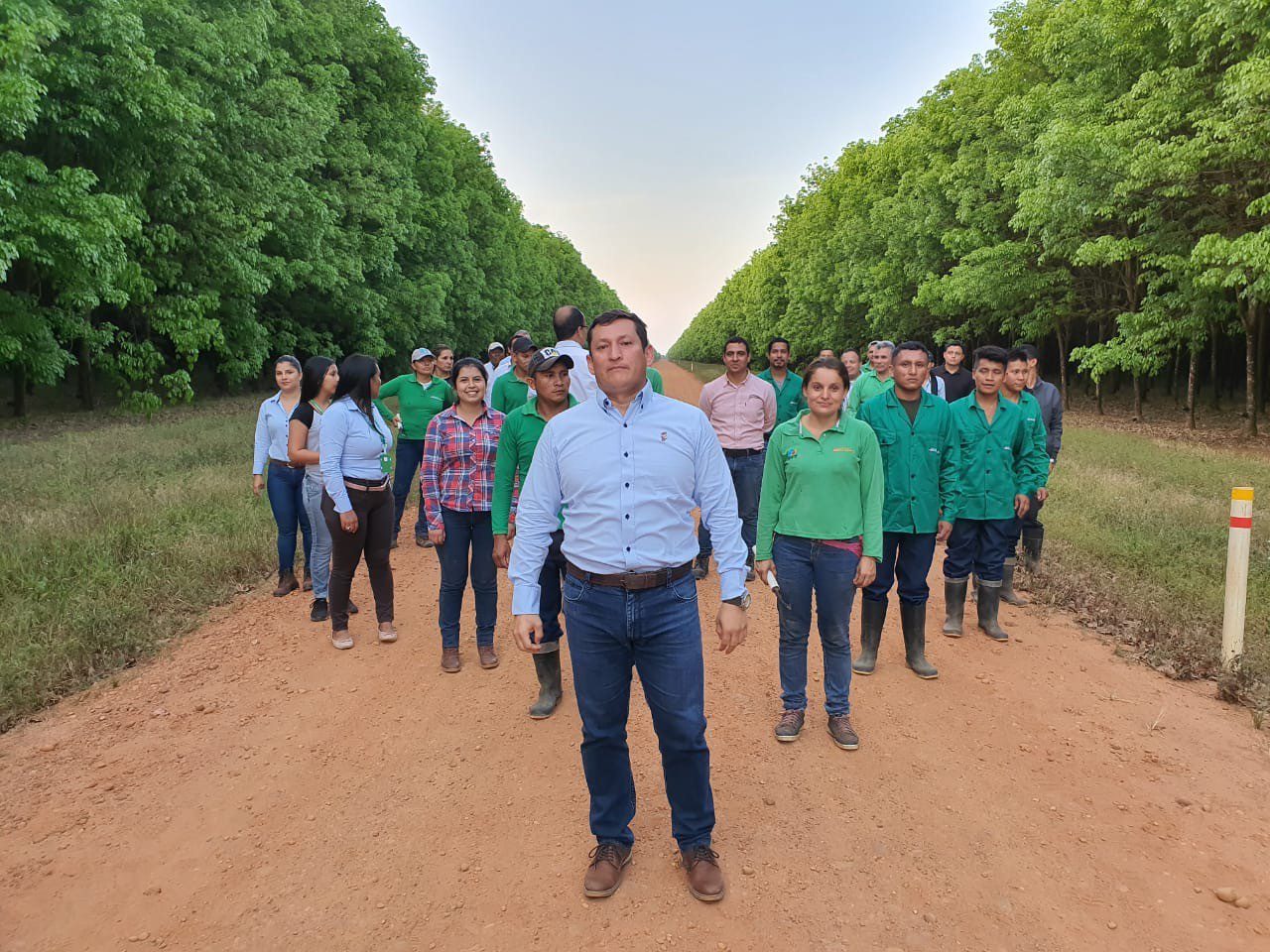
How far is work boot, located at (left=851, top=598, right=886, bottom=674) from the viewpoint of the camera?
5334 mm

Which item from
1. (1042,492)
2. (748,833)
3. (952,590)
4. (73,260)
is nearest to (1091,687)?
(952,590)

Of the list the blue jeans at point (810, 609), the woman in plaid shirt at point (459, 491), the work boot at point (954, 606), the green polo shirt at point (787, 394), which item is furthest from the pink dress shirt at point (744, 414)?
the blue jeans at point (810, 609)

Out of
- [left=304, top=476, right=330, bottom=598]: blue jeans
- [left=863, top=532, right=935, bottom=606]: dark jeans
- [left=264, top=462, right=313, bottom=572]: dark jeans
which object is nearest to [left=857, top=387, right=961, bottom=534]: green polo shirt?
[left=863, top=532, right=935, bottom=606]: dark jeans

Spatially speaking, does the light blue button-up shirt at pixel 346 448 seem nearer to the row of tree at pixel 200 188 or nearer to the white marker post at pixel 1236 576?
the white marker post at pixel 1236 576

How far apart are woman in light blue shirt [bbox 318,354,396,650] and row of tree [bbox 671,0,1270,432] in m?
14.2

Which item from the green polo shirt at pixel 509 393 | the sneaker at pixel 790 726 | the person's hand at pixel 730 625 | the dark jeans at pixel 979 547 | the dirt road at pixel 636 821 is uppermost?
the green polo shirt at pixel 509 393

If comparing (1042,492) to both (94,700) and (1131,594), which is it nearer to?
(1131,594)

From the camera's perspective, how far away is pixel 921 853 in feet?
11.4

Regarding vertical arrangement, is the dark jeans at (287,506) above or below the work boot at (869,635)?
above

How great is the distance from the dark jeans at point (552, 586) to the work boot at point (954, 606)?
3.24 meters

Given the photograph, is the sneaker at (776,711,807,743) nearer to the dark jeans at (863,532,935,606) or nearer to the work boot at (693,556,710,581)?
the dark jeans at (863,532,935,606)

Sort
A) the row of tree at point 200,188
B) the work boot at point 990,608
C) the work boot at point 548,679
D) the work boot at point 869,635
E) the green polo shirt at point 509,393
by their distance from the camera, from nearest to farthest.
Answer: the work boot at point 548,679 < the work boot at point 869,635 < the work boot at point 990,608 < the green polo shirt at point 509,393 < the row of tree at point 200,188

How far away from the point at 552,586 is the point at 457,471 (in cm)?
119

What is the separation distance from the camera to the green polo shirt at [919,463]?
16.6 ft
